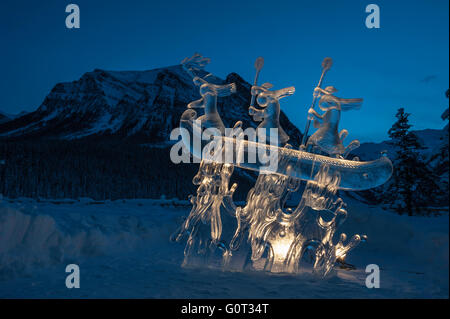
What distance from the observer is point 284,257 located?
466cm

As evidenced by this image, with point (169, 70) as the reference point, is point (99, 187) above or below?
below

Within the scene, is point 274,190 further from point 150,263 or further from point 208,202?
A: point 150,263

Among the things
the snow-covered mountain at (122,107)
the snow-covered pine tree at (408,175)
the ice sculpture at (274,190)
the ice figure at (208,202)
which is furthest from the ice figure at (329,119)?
the snow-covered mountain at (122,107)

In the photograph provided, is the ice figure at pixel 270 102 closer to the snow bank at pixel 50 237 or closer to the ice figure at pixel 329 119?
the ice figure at pixel 329 119

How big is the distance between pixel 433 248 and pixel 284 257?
9.13 feet

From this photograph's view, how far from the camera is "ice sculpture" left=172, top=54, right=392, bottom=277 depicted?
15.1 feet

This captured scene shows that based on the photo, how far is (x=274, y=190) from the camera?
4.89m

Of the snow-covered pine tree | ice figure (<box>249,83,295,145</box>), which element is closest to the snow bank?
ice figure (<box>249,83,295,145</box>)

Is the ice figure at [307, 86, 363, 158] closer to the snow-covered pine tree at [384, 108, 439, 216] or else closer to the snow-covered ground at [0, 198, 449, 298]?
the snow-covered ground at [0, 198, 449, 298]

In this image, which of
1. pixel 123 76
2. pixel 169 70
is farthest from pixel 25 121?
pixel 169 70

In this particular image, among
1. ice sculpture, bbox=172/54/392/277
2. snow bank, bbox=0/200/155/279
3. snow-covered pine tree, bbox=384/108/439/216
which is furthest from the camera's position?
snow-covered pine tree, bbox=384/108/439/216

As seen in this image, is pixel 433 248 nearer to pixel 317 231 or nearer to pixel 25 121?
pixel 317 231

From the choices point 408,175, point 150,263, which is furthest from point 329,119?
point 408,175
